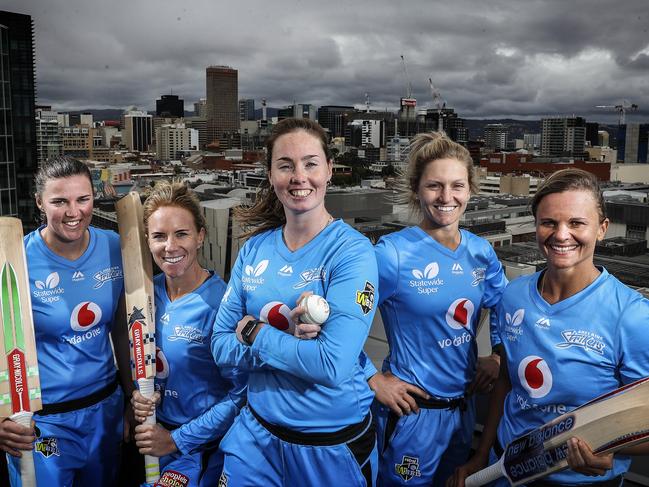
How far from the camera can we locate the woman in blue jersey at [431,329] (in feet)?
4.52

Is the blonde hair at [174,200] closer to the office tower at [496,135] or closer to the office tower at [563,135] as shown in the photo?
the office tower at [496,135]

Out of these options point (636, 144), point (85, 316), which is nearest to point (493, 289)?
point (85, 316)

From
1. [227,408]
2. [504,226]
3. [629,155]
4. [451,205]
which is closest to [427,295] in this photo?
[451,205]

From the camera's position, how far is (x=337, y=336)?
109 cm

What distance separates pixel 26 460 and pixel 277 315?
768mm

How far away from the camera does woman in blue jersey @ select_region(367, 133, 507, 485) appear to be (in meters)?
1.38

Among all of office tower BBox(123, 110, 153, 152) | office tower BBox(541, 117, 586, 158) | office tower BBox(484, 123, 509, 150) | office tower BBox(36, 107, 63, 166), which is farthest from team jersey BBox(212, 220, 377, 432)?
office tower BBox(541, 117, 586, 158)

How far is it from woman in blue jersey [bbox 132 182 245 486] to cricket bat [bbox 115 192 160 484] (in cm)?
2

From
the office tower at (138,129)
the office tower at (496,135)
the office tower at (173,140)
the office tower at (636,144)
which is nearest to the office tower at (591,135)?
the office tower at (496,135)

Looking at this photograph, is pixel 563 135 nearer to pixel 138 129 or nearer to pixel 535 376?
pixel 138 129

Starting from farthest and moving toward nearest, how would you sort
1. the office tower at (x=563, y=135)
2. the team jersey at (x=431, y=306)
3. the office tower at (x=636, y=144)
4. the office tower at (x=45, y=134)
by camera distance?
1. the office tower at (x=563, y=135)
2. the office tower at (x=636, y=144)
3. the office tower at (x=45, y=134)
4. the team jersey at (x=431, y=306)

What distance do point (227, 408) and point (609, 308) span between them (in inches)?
33.7

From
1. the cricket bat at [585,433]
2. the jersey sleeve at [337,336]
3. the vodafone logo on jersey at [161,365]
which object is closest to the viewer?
the cricket bat at [585,433]

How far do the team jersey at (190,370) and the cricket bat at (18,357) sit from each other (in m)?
0.30
